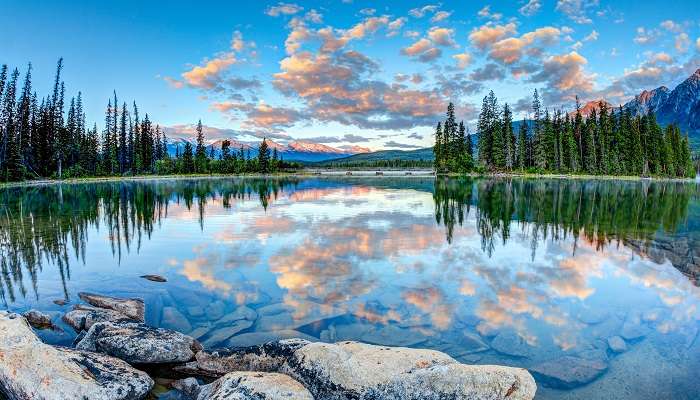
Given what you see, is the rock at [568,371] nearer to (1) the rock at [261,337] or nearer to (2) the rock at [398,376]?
(2) the rock at [398,376]

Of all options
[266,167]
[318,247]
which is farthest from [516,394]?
[266,167]

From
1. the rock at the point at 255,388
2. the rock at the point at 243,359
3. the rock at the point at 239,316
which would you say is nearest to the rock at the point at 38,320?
the rock at the point at 239,316

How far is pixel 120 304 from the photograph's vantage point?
34.7ft

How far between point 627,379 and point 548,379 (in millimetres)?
1367

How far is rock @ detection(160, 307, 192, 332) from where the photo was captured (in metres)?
9.72

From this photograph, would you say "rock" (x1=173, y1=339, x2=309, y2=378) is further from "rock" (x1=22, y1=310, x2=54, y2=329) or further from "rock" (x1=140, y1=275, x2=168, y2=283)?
"rock" (x1=140, y1=275, x2=168, y2=283)

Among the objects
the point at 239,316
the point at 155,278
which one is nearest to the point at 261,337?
the point at 239,316

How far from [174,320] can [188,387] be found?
11.1 feet

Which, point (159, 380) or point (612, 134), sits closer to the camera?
point (159, 380)

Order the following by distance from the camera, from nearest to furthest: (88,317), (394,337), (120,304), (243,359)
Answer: (243,359) < (394,337) < (88,317) < (120,304)

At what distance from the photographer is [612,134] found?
10081 cm

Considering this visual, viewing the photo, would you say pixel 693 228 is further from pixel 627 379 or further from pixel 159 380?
pixel 159 380

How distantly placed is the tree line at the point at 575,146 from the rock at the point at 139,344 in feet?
330

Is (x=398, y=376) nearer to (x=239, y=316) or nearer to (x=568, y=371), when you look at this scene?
(x=568, y=371)
